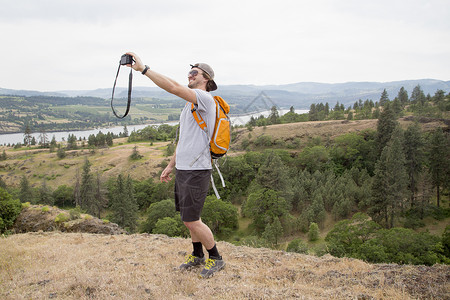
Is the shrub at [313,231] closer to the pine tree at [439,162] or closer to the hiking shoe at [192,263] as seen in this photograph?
the pine tree at [439,162]

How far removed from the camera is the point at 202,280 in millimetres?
3967

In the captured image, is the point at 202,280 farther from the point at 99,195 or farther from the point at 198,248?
the point at 99,195

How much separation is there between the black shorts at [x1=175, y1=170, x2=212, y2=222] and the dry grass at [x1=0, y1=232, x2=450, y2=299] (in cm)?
104

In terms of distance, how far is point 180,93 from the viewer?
10.3ft

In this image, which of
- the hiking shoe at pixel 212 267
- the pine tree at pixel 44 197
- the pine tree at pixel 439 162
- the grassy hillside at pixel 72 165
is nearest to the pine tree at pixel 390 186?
the pine tree at pixel 439 162

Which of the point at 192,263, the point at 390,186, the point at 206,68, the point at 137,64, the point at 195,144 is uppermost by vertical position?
the point at 206,68

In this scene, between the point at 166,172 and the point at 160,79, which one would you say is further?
the point at 166,172

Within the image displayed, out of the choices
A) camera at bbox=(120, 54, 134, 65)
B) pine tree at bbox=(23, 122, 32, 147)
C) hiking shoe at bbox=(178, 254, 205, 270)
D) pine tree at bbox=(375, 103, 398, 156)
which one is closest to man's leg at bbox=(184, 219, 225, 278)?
hiking shoe at bbox=(178, 254, 205, 270)

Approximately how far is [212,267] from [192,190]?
57.6 inches

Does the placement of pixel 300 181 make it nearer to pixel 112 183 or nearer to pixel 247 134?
pixel 247 134

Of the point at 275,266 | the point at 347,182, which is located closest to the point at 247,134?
the point at 347,182

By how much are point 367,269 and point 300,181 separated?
38.8 m

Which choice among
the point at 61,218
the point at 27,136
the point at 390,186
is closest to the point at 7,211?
the point at 61,218

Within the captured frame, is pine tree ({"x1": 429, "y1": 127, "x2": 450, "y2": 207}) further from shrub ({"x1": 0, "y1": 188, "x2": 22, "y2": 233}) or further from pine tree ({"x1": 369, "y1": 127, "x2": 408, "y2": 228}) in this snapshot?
shrub ({"x1": 0, "y1": 188, "x2": 22, "y2": 233})
